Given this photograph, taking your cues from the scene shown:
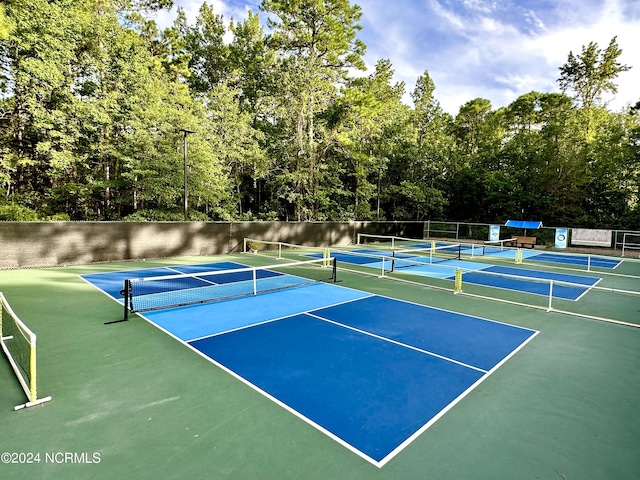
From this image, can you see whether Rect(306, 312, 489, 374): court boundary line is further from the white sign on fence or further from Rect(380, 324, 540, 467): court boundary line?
the white sign on fence

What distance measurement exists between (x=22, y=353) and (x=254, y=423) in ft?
12.3

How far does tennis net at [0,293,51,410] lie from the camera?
449cm

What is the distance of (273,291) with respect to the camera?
1126cm

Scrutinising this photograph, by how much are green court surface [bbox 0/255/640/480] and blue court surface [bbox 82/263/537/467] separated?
213 millimetres

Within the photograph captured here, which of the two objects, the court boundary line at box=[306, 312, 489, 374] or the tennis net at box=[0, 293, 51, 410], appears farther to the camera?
the court boundary line at box=[306, 312, 489, 374]

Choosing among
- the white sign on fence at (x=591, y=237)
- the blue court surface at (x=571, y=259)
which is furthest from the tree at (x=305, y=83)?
the white sign on fence at (x=591, y=237)

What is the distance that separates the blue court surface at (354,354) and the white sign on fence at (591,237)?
74.4 feet

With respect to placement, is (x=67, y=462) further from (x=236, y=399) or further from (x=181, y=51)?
(x=181, y=51)

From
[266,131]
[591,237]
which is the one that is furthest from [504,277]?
[266,131]

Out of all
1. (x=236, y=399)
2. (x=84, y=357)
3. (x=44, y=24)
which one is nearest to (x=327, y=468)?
(x=236, y=399)

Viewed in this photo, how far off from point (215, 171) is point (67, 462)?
855 inches

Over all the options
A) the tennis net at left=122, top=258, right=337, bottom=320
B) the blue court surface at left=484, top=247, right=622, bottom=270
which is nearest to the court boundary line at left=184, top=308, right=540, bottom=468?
the tennis net at left=122, top=258, right=337, bottom=320

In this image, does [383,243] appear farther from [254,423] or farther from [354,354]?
[254,423]

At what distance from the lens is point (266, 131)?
32781 millimetres
